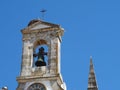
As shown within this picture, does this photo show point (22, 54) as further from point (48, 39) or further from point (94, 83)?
point (94, 83)

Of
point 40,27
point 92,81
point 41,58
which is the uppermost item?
point 40,27

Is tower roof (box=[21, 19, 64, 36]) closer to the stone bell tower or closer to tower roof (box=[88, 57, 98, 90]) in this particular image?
the stone bell tower

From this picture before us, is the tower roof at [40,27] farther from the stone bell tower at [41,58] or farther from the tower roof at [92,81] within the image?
the tower roof at [92,81]

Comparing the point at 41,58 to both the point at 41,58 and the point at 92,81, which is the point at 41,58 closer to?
the point at 41,58

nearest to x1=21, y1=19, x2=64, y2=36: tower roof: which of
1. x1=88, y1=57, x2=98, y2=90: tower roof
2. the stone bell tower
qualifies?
the stone bell tower

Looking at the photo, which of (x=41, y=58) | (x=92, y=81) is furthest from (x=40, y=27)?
(x=92, y=81)

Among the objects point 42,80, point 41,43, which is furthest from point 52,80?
point 41,43

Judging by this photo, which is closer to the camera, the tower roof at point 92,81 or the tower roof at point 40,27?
the tower roof at point 92,81

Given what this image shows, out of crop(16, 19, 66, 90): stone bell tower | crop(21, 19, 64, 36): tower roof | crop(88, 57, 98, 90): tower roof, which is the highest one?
crop(21, 19, 64, 36): tower roof

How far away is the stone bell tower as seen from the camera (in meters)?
44.1

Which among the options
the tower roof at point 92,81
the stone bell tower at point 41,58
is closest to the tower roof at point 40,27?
the stone bell tower at point 41,58

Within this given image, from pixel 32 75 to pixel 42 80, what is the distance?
0.82 metres

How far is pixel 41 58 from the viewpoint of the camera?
45.9m

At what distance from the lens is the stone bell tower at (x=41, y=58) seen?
145 feet
